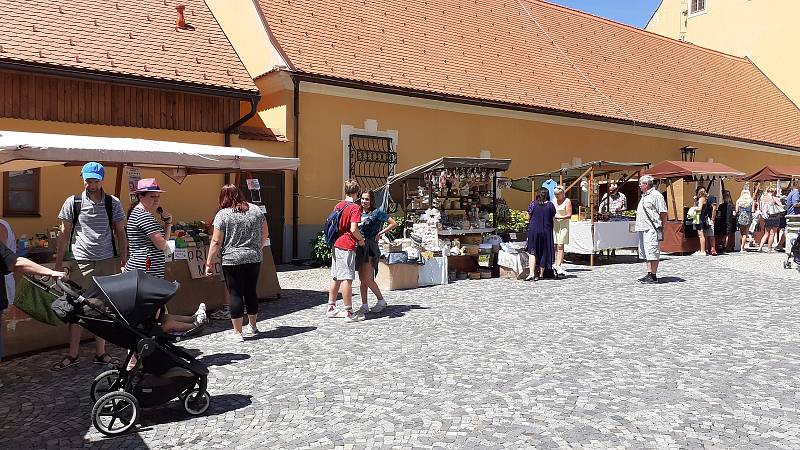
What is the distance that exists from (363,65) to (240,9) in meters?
3.36

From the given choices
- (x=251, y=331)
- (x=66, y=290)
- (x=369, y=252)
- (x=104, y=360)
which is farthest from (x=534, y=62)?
(x=66, y=290)

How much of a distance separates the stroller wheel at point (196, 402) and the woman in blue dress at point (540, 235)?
7.90m

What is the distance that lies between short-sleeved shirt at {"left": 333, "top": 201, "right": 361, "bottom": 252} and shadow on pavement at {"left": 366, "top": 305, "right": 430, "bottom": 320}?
1.05m

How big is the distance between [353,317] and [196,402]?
11.3 feet

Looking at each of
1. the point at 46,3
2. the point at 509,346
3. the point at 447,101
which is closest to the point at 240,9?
the point at 46,3

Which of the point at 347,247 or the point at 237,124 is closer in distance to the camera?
the point at 347,247

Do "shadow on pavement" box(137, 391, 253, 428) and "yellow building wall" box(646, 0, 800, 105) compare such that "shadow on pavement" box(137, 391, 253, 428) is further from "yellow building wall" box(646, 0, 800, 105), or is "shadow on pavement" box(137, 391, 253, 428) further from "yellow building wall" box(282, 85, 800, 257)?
"yellow building wall" box(646, 0, 800, 105)

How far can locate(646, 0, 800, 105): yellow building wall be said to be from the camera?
30.1 meters

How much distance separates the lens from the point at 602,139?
21.1 m

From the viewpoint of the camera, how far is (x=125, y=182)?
1244cm

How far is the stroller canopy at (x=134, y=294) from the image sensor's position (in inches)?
182

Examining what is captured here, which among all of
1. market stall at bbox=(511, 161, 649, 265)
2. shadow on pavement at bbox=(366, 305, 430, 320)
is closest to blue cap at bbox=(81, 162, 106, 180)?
shadow on pavement at bbox=(366, 305, 430, 320)

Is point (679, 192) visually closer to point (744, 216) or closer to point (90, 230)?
point (744, 216)

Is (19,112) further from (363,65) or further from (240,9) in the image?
(363,65)
